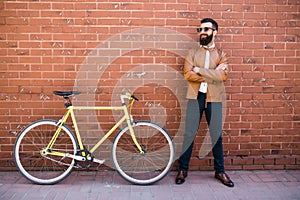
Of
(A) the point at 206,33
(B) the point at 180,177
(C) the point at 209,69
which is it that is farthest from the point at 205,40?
(B) the point at 180,177

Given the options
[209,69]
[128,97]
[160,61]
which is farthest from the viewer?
[160,61]

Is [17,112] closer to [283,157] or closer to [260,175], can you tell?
[260,175]

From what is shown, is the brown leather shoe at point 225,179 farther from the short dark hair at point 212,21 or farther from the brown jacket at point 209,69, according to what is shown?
the short dark hair at point 212,21

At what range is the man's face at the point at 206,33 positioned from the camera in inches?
186

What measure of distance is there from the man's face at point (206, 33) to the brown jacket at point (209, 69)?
0.35 feet

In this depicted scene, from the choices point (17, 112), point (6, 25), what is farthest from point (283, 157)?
point (6, 25)

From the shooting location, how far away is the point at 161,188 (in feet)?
15.4

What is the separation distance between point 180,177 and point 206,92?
44.1 inches

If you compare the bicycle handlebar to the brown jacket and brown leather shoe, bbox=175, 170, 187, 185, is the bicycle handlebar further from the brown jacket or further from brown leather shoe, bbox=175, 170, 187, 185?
brown leather shoe, bbox=175, 170, 187, 185

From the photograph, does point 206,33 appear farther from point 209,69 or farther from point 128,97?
point 128,97

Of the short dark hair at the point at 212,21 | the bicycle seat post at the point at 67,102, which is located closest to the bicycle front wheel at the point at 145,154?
the bicycle seat post at the point at 67,102

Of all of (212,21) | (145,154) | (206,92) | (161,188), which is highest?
(212,21)

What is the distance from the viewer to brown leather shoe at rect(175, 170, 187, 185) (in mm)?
4844

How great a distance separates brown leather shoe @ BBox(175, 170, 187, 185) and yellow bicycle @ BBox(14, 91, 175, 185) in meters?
0.20
